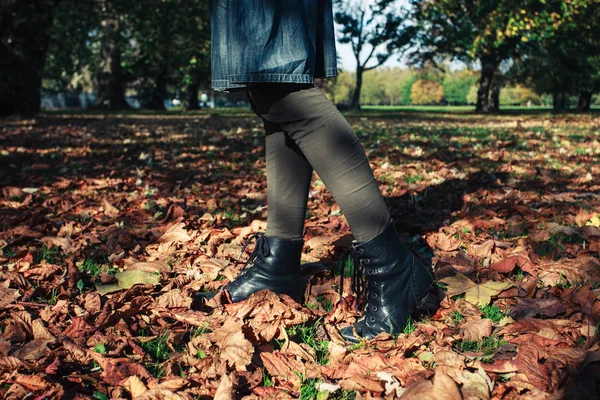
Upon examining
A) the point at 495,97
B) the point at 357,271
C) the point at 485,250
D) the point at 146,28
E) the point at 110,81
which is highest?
the point at 146,28

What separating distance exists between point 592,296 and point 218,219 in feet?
7.67

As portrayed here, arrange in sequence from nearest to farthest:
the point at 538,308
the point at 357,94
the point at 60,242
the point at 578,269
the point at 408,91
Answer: the point at 538,308, the point at 578,269, the point at 60,242, the point at 357,94, the point at 408,91

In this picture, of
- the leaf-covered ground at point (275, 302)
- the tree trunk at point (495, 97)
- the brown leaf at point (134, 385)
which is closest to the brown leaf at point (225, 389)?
the leaf-covered ground at point (275, 302)

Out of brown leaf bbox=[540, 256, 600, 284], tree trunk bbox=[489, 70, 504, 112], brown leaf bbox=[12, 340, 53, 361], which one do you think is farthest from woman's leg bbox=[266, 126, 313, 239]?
tree trunk bbox=[489, 70, 504, 112]

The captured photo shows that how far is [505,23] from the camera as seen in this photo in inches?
752

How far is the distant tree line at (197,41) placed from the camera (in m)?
14.8

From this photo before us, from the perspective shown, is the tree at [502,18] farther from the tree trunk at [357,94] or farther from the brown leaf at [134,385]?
the brown leaf at [134,385]

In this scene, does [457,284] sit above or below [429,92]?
below

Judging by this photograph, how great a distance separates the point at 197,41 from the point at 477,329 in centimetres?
2172

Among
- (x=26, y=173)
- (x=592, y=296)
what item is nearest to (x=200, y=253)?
(x=592, y=296)

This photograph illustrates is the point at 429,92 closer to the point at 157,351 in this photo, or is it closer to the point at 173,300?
the point at 173,300

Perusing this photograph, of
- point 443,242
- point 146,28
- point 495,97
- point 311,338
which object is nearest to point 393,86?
point 495,97

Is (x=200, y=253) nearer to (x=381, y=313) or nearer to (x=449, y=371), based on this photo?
(x=381, y=313)

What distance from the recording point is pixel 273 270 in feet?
7.16
